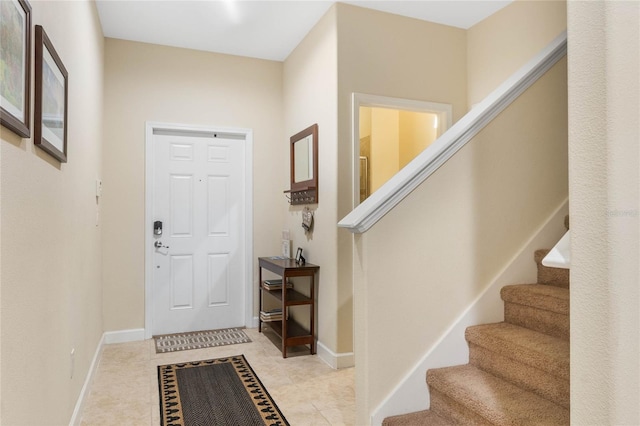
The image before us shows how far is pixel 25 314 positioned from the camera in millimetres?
1429

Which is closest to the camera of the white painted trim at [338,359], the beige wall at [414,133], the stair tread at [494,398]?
the stair tread at [494,398]

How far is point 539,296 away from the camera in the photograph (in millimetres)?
2152

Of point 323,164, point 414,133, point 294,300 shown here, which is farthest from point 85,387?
point 414,133

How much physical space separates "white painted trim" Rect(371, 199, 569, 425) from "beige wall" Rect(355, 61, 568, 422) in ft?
0.10

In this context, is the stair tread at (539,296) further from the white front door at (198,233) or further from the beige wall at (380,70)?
the white front door at (198,233)

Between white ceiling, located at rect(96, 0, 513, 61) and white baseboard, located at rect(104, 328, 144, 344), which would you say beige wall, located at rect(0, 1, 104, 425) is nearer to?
white ceiling, located at rect(96, 0, 513, 61)

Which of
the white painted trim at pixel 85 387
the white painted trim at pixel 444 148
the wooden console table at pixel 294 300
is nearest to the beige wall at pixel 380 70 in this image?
the wooden console table at pixel 294 300

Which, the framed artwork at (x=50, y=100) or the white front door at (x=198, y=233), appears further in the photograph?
the white front door at (x=198, y=233)

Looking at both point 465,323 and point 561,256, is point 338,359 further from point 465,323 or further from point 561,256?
point 561,256

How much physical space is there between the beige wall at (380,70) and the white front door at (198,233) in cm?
151

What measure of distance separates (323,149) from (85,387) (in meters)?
2.39

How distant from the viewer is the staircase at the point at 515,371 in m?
1.79

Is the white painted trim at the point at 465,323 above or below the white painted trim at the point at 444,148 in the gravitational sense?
below

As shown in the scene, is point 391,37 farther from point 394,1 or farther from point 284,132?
point 284,132
